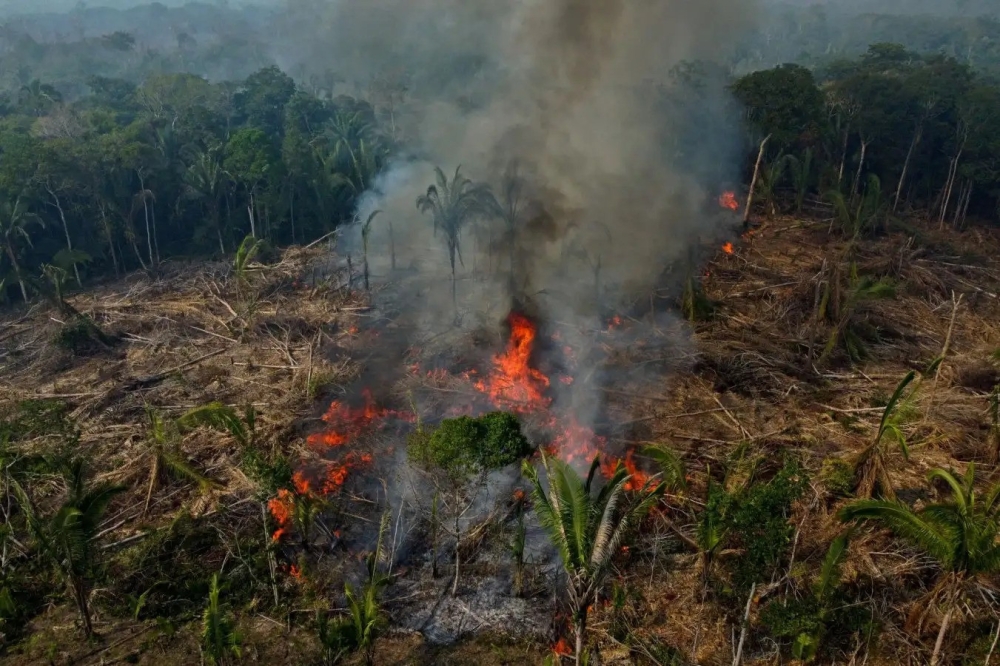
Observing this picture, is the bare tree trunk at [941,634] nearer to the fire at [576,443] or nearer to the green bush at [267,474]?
the fire at [576,443]

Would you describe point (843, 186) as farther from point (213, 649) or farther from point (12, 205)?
point (12, 205)

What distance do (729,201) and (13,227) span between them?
119 feet

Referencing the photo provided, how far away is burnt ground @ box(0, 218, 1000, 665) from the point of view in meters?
12.3

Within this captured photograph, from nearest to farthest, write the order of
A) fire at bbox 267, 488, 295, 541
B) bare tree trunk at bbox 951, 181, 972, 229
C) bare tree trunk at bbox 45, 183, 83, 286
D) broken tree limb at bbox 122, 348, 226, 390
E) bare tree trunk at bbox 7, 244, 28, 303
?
1. fire at bbox 267, 488, 295, 541
2. broken tree limb at bbox 122, 348, 226, 390
3. bare tree trunk at bbox 7, 244, 28, 303
4. bare tree trunk at bbox 45, 183, 83, 286
5. bare tree trunk at bbox 951, 181, 972, 229

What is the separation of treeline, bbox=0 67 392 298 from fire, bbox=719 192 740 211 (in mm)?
20752

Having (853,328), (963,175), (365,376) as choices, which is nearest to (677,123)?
(963,175)

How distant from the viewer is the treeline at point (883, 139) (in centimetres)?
3253

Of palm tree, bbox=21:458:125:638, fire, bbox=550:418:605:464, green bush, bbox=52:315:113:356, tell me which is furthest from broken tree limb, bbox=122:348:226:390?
fire, bbox=550:418:605:464

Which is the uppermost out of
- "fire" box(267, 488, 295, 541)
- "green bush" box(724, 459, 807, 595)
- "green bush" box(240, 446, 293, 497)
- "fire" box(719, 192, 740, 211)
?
"fire" box(719, 192, 740, 211)

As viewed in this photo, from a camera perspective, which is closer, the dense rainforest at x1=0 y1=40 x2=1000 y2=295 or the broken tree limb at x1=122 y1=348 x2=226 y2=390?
the broken tree limb at x1=122 y1=348 x2=226 y2=390

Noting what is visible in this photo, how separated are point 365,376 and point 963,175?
106 ft

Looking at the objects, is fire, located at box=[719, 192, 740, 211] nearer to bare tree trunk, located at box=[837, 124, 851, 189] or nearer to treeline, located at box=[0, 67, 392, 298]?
bare tree trunk, located at box=[837, 124, 851, 189]

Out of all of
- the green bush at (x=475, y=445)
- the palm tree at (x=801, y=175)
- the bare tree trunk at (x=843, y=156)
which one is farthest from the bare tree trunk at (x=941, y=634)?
the bare tree trunk at (x=843, y=156)

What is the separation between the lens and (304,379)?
20.2m
